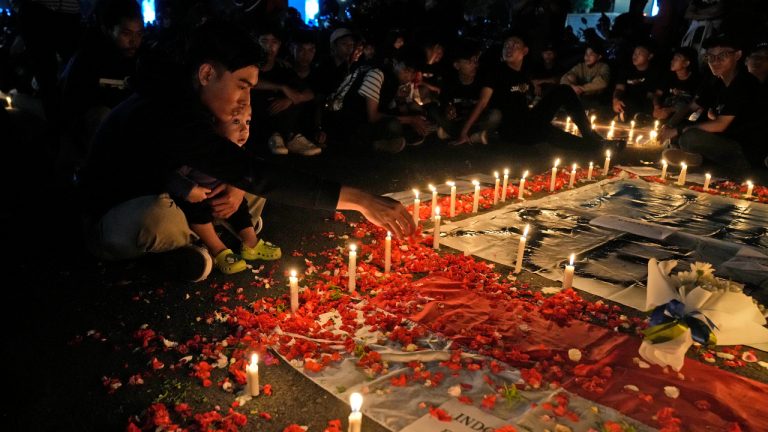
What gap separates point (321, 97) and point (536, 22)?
280 inches

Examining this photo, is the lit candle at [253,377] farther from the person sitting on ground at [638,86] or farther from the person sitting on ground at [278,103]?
the person sitting on ground at [638,86]

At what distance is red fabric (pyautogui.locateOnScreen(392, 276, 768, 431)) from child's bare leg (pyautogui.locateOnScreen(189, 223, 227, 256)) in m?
1.35

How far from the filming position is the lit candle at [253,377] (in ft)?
7.79

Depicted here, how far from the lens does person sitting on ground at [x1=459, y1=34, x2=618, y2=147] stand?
8383mm

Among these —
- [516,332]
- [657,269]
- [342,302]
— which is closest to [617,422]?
[516,332]

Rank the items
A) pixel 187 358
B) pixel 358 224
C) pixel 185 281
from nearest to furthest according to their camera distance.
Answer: pixel 187 358, pixel 185 281, pixel 358 224

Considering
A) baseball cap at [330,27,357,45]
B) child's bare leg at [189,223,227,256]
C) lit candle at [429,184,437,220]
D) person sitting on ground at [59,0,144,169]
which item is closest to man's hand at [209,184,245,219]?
child's bare leg at [189,223,227,256]

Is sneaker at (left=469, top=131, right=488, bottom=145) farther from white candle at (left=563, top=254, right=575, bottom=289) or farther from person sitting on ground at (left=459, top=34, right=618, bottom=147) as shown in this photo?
white candle at (left=563, top=254, right=575, bottom=289)

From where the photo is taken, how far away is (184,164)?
3189mm

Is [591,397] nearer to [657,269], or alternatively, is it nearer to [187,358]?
[657,269]

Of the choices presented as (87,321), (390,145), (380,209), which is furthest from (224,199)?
(390,145)

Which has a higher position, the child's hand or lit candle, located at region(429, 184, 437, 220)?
the child's hand

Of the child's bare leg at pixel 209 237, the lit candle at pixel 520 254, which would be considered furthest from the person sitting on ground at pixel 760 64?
the child's bare leg at pixel 209 237

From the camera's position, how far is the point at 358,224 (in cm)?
482
